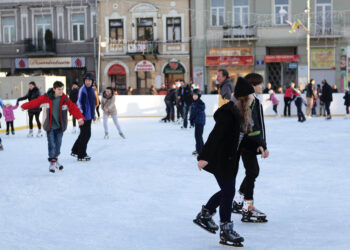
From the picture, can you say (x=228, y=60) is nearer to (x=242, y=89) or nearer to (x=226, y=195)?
(x=242, y=89)

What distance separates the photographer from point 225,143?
13.1 ft

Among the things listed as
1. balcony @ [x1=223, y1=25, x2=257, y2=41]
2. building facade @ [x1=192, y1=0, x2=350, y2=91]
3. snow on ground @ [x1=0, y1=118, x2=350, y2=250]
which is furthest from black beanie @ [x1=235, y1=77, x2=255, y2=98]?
balcony @ [x1=223, y1=25, x2=257, y2=41]

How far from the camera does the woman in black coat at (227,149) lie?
3975 mm

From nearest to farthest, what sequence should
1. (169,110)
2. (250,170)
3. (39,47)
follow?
(250,170) → (169,110) → (39,47)

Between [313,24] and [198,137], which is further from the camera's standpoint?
[313,24]

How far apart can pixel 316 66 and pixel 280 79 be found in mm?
2126

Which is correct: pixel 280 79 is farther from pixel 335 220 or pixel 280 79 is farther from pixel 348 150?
pixel 335 220

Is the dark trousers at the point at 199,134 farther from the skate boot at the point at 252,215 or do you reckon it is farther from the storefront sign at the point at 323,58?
the storefront sign at the point at 323,58

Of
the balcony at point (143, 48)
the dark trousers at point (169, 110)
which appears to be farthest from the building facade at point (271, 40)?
the dark trousers at point (169, 110)

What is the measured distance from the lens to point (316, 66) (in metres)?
29.5

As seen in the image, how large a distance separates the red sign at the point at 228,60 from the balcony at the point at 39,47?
30.9 feet

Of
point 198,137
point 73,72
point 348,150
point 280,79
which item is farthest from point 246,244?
point 73,72

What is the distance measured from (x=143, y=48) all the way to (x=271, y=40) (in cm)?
744

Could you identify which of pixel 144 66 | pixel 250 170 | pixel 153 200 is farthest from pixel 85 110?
pixel 144 66
